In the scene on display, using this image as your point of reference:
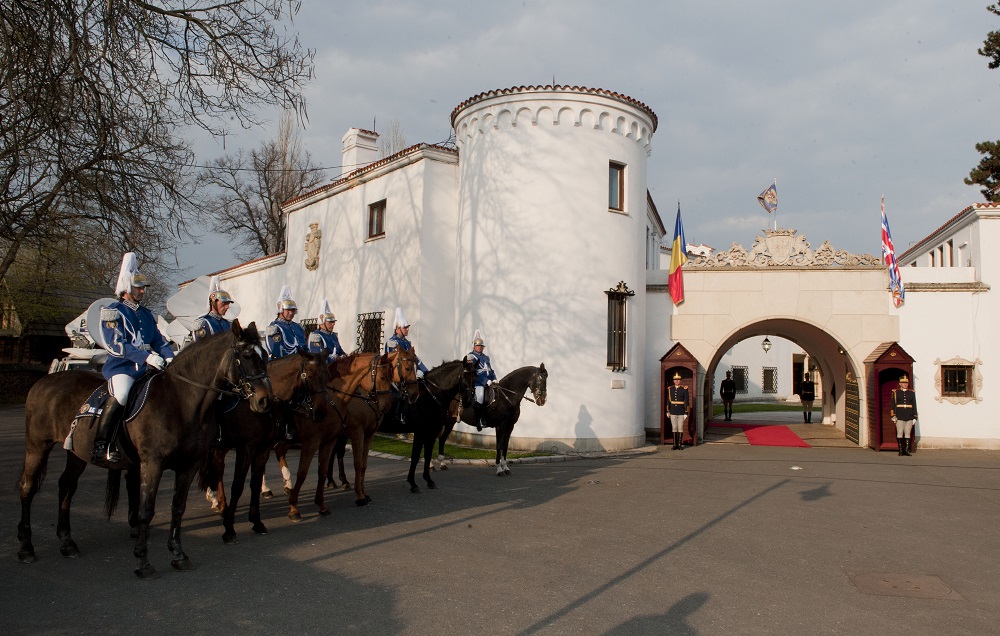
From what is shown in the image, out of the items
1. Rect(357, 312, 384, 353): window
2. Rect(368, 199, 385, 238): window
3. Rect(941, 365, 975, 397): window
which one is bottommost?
Rect(941, 365, 975, 397): window

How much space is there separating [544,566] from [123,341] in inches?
182

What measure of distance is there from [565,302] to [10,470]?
11.7 metres

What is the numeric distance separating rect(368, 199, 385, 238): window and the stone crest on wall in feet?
10.7

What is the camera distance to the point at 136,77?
8.67 m

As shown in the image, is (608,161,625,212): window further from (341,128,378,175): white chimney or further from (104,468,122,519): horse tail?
(104,468,122,519): horse tail

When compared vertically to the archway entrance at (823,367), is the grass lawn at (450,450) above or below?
below

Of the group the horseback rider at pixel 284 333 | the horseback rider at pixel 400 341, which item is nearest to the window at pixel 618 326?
the horseback rider at pixel 400 341

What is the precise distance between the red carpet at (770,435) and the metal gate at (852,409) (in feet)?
4.57

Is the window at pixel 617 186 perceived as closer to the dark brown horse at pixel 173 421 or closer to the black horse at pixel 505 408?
the black horse at pixel 505 408

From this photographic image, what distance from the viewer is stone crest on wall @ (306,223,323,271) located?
24.0 metres

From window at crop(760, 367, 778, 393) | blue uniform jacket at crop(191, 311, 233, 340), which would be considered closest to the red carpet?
blue uniform jacket at crop(191, 311, 233, 340)

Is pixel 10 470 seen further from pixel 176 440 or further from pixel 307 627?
pixel 307 627

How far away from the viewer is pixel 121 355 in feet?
21.9

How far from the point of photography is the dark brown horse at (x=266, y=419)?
7789 mm
